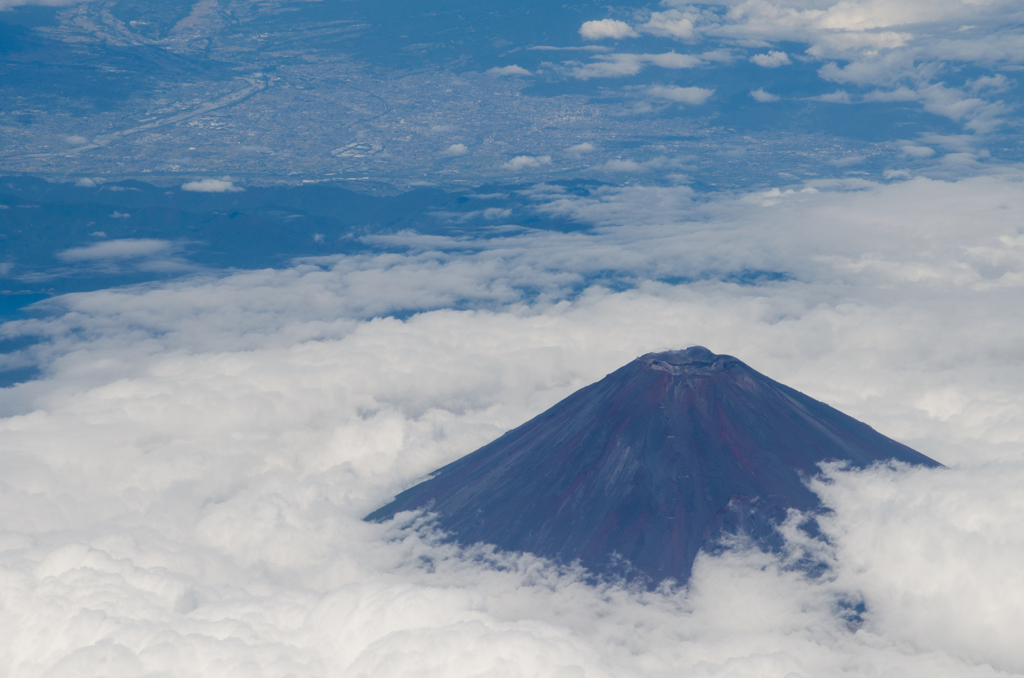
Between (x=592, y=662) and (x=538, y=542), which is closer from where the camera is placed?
(x=592, y=662)

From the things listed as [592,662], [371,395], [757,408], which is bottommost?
[371,395]

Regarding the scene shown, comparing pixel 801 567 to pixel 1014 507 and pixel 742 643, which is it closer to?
pixel 742 643

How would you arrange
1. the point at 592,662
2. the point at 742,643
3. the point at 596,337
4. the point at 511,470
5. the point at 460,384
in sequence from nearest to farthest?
the point at 592,662 → the point at 742,643 → the point at 511,470 → the point at 460,384 → the point at 596,337

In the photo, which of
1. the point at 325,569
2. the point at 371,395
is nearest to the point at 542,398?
the point at 371,395

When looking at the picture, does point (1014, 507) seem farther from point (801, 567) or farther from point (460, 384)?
point (460, 384)

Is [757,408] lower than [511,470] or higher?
higher

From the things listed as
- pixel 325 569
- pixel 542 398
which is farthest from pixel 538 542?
pixel 542 398

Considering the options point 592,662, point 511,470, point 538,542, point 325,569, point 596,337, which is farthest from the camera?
point 596,337
